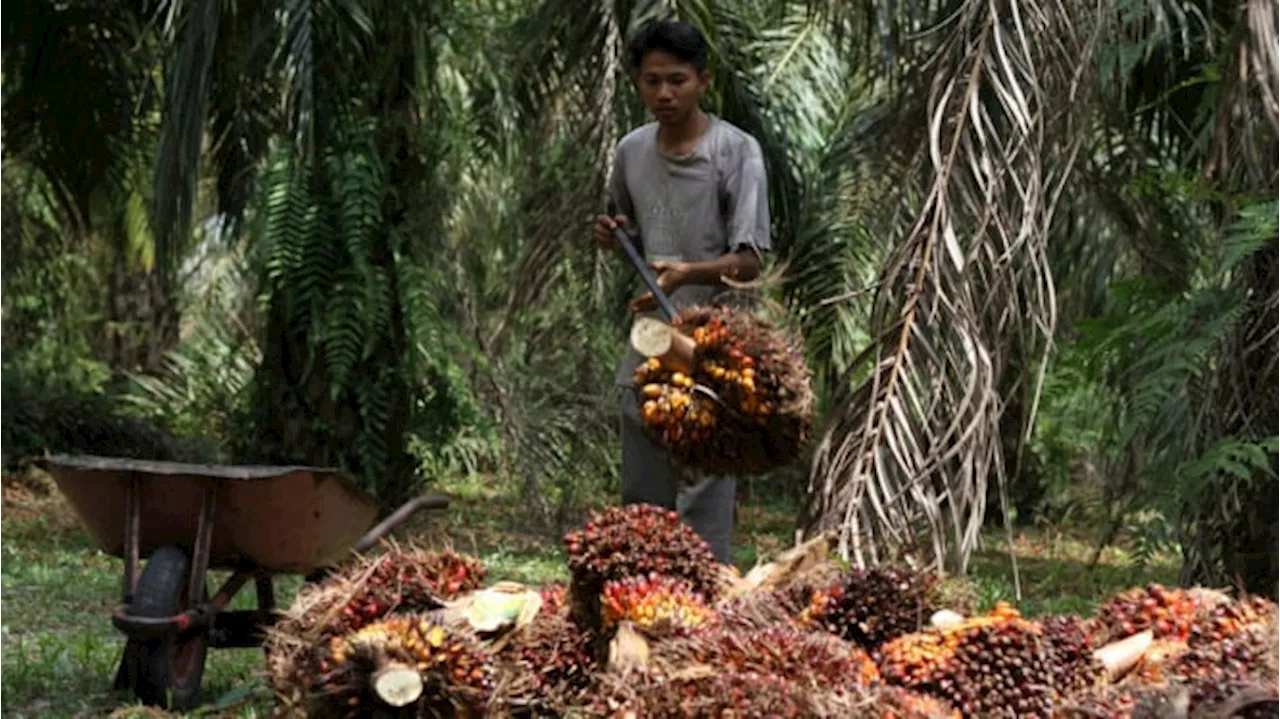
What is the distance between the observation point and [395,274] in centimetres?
1047

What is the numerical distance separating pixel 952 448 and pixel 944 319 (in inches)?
12.8

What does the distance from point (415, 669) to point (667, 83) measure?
2317 mm

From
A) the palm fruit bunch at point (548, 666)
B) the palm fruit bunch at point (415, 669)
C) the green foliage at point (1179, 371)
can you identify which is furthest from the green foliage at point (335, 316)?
the palm fruit bunch at point (415, 669)

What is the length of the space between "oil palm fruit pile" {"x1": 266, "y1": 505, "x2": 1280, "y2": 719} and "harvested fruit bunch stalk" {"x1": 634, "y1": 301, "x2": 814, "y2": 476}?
0.44m

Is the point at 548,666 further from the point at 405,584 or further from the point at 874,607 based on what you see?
the point at 874,607

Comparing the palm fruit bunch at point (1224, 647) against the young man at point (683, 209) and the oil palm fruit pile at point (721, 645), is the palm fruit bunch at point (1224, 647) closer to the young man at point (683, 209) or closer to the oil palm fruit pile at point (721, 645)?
the oil palm fruit pile at point (721, 645)

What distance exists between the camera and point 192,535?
5535 millimetres

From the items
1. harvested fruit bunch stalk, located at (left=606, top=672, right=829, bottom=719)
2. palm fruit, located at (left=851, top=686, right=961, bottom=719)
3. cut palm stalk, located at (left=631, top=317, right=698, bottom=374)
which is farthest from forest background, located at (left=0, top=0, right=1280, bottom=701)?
harvested fruit bunch stalk, located at (left=606, top=672, right=829, bottom=719)

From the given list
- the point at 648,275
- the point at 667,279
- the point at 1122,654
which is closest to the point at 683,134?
the point at 667,279

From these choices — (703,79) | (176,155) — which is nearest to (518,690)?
(703,79)

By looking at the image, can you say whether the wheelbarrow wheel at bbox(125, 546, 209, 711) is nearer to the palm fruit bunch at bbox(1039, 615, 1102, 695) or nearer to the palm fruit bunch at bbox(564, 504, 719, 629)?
Result: the palm fruit bunch at bbox(564, 504, 719, 629)

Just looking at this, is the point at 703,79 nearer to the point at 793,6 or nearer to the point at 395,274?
the point at 395,274

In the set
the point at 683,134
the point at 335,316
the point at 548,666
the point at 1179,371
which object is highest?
the point at 683,134

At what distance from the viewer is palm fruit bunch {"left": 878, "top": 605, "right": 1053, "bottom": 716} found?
3.75m
